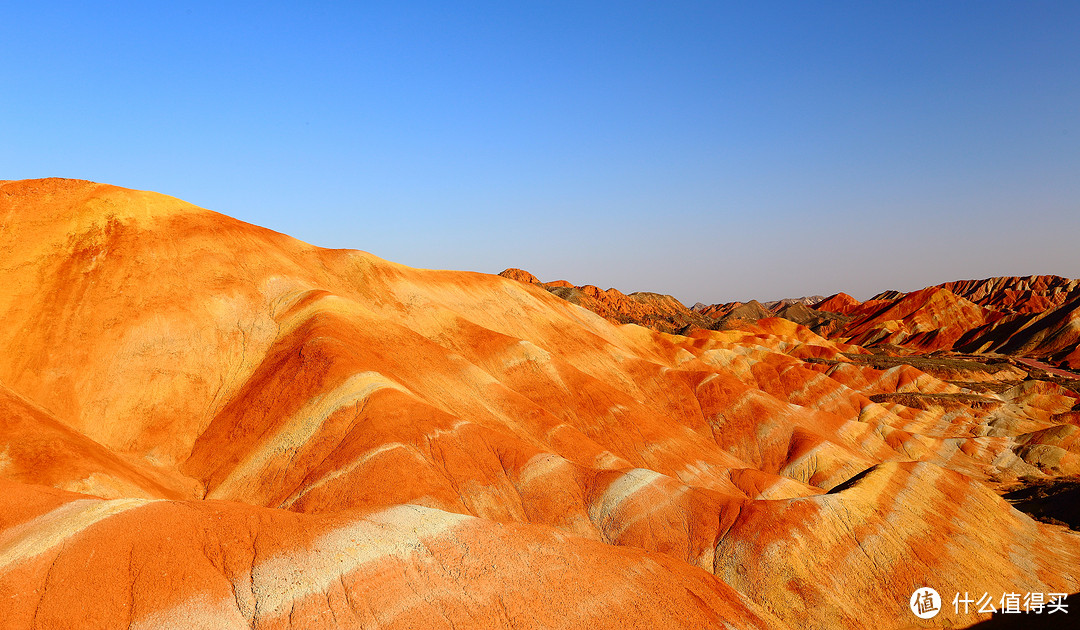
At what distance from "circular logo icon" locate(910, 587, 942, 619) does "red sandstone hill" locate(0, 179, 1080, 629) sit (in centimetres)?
42

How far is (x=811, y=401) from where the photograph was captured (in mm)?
78562

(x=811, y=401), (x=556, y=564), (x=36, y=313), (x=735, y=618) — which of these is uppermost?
(x=36, y=313)

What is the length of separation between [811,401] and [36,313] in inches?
3229

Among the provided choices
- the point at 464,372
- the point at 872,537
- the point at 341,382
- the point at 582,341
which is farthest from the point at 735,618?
the point at 582,341

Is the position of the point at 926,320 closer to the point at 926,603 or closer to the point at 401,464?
the point at 926,603

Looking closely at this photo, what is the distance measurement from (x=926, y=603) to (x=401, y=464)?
28.5m

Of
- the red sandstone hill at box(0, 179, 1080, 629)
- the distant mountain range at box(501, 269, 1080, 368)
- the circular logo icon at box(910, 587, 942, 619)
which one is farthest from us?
the distant mountain range at box(501, 269, 1080, 368)

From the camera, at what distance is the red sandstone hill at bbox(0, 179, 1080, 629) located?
2012 cm

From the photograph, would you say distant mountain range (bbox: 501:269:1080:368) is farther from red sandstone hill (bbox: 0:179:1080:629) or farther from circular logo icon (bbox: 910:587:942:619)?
circular logo icon (bbox: 910:587:942:619)

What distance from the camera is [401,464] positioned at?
35.0 meters

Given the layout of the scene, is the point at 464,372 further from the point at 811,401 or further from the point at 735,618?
the point at 811,401

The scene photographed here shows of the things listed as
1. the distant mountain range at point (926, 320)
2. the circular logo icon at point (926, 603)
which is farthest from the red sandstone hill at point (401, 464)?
the distant mountain range at point (926, 320)

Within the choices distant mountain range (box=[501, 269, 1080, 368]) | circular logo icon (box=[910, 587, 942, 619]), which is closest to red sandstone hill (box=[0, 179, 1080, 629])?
circular logo icon (box=[910, 587, 942, 619])

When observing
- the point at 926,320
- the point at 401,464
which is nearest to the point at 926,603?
the point at 401,464
